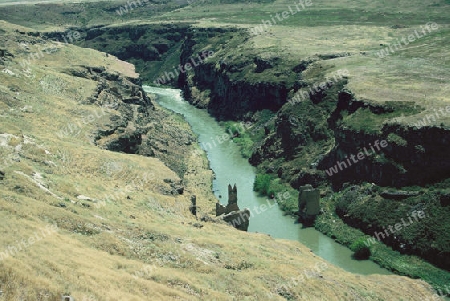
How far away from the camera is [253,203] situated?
69.1 m

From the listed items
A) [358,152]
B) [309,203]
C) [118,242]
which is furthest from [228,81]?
[118,242]

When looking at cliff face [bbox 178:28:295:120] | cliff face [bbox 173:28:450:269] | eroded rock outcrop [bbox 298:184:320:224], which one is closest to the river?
eroded rock outcrop [bbox 298:184:320:224]

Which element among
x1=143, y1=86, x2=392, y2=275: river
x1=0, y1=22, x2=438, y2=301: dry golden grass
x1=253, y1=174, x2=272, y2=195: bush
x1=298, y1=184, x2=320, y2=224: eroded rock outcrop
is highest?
x1=0, y1=22, x2=438, y2=301: dry golden grass

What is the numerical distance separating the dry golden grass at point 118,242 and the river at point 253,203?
650cm

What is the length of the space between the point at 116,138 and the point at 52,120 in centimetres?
809

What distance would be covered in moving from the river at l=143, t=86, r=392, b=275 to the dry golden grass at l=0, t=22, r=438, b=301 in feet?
21.3

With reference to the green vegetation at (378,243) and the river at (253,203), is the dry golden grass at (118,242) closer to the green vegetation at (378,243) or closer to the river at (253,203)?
the green vegetation at (378,243)

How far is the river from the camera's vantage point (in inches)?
2181

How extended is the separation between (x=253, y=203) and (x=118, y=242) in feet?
129

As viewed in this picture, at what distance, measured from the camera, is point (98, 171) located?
5078cm

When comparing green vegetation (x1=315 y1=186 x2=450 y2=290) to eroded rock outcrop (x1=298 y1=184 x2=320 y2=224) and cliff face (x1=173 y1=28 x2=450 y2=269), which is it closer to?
cliff face (x1=173 y1=28 x2=450 y2=269)

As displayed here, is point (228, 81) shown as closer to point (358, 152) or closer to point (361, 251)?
point (358, 152)

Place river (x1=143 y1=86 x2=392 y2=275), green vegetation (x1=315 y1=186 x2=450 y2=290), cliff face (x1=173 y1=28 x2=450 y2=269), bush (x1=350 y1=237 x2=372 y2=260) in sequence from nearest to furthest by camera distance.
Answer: green vegetation (x1=315 y1=186 x2=450 y2=290), bush (x1=350 y1=237 x2=372 y2=260), river (x1=143 y1=86 x2=392 y2=275), cliff face (x1=173 y1=28 x2=450 y2=269)

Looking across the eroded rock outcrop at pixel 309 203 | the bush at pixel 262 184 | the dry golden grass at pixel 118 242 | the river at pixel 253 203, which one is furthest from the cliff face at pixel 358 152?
the dry golden grass at pixel 118 242
